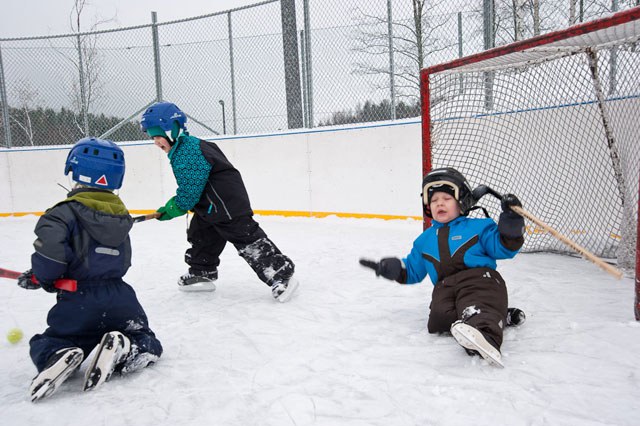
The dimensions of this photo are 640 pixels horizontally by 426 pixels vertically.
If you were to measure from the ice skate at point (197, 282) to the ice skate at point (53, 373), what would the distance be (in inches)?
55.8

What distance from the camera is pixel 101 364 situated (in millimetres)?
1757

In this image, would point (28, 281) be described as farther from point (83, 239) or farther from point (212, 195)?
point (212, 195)

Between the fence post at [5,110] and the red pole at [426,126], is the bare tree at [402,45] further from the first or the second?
the fence post at [5,110]

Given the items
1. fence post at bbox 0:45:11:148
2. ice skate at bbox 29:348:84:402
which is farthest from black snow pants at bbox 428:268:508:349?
fence post at bbox 0:45:11:148

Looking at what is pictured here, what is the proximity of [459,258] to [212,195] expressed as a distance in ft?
4.82

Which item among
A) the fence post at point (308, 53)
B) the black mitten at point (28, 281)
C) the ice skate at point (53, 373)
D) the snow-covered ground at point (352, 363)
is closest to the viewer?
the snow-covered ground at point (352, 363)

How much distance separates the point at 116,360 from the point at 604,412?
1703mm

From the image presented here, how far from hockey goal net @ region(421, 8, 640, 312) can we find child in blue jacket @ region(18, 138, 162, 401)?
2.20m

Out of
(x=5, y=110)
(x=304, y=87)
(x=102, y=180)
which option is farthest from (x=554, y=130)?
(x=5, y=110)

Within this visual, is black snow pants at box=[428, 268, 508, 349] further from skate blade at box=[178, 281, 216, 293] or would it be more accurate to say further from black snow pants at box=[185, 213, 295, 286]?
skate blade at box=[178, 281, 216, 293]

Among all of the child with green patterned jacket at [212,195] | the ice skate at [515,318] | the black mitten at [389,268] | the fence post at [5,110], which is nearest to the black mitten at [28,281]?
the child with green patterned jacket at [212,195]

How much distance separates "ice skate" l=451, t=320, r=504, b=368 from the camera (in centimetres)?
178

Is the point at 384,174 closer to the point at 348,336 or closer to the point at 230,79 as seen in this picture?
the point at 230,79

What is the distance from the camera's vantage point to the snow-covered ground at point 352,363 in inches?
61.7
